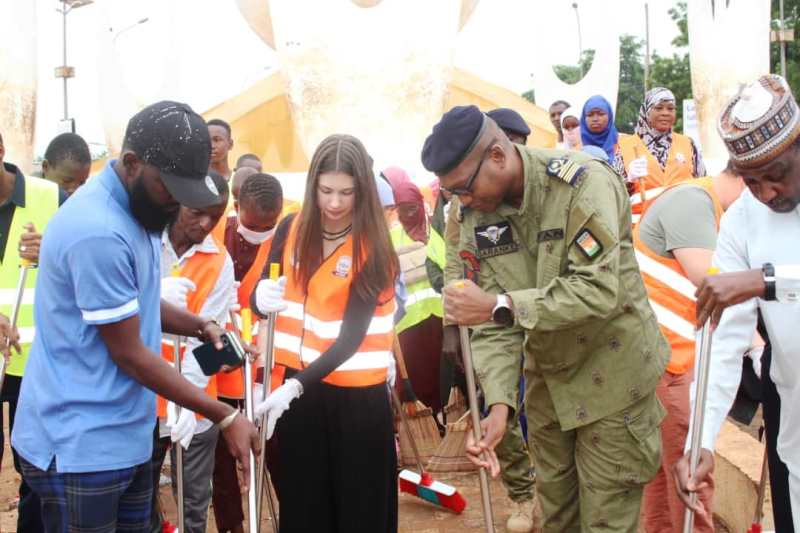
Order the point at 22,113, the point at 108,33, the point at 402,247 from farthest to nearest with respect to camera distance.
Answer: the point at 108,33 < the point at 22,113 < the point at 402,247

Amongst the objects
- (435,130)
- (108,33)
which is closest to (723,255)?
(435,130)

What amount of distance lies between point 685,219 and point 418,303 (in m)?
2.40

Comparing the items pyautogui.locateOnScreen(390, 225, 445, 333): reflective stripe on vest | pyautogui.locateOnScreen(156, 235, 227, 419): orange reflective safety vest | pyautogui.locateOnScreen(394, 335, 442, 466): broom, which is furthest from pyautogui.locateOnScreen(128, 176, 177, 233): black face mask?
pyautogui.locateOnScreen(394, 335, 442, 466): broom

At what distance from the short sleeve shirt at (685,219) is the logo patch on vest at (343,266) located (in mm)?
1250

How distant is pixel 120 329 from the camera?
2.54 m

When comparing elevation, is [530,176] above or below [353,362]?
above

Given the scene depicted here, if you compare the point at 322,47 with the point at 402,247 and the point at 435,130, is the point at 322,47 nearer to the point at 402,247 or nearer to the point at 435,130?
the point at 402,247

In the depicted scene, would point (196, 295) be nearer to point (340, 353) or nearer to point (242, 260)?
point (340, 353)

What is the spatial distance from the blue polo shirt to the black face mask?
2 cm

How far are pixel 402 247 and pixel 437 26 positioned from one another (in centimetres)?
748

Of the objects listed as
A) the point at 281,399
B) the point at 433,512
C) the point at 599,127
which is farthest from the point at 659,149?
the point at 281,399

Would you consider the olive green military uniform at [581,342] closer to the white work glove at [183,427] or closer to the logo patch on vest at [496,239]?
the logo patch on vest at [496,239]

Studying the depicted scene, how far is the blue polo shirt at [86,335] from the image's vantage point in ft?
8.18

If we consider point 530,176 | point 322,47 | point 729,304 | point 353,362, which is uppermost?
point 322,47
